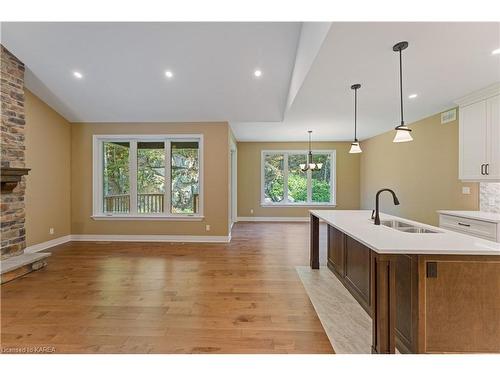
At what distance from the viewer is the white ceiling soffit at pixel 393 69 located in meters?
2.15

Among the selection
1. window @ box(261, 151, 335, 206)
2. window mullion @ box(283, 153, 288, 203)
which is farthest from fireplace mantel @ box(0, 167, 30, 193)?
window mullion @ box(283, 153, 288, 203)

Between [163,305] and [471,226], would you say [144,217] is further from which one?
[471,226]

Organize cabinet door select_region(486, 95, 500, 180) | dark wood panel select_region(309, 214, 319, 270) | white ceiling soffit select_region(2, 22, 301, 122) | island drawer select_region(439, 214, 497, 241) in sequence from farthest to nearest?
dark wood panel select_region(309, 214, 319, 270) → white ceiling soffit select_region(2, 22, 301, 122) → cabinet door select_region(486, 95, 500, 180) → island drawer select_region(439, 214, 497, 241)

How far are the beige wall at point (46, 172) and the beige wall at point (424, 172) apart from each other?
7386 millimetres

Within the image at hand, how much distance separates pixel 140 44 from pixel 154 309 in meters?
3.56

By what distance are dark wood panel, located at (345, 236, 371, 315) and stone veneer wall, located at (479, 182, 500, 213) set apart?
235 cm

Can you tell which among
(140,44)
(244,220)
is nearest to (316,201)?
(244,220)

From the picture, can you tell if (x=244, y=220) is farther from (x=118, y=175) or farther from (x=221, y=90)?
(x=221, y=90)

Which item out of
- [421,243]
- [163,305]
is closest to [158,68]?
[163,305]

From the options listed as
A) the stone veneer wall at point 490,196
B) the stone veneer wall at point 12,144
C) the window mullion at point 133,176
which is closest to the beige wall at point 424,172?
the stone veneer wall at point 490,196

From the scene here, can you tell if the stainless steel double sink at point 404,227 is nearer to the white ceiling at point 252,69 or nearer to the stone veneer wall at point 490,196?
the white ceiling at point 252,69

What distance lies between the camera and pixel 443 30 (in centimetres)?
212

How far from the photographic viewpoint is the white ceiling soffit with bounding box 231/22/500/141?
2.15m

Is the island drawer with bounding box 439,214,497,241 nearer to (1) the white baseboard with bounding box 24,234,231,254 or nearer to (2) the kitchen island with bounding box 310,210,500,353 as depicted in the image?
(2) the kitchen island with bounding box 310,210,500,353
